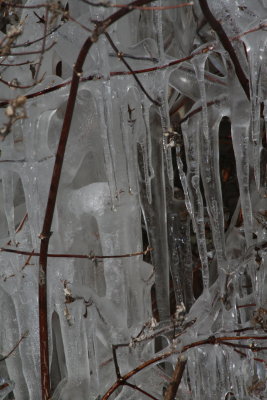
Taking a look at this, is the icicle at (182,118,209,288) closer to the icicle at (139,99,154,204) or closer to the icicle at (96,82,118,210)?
the icicle at (139,99,154,204)

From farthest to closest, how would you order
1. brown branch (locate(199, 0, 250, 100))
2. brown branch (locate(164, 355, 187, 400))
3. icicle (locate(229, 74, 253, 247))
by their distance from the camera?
icicle (locate(229, 74, 253, 247))
brown branch (locate(199, 0, 250, 100))
brown branch (locate(164, 355, 187, 400))

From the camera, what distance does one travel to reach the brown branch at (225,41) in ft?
5.16

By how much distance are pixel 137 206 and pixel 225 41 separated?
0.51m

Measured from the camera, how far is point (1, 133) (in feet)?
3.90

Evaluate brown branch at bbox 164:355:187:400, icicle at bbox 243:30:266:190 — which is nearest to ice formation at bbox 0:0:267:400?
icicle at bbox 243:30:266:190

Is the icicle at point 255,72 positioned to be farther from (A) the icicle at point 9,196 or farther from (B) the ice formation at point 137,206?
(A) the icicle at point 9,196

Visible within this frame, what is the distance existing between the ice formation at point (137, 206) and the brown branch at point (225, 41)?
0.06ft

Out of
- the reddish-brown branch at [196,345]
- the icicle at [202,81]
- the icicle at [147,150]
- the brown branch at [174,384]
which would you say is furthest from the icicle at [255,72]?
the brown branch at [174,384]

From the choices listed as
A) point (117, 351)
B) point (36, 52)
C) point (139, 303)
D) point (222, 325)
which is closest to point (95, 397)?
point (117, 351)

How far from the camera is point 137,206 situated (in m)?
1.80

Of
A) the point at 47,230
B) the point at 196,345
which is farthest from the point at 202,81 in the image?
the point at 196,345

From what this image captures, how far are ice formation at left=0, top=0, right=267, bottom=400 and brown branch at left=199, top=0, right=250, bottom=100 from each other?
2 centimetres

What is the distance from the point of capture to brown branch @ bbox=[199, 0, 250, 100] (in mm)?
1571

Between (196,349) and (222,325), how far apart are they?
15 cm
